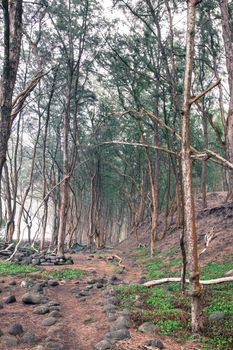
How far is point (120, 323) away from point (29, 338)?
1.49 m

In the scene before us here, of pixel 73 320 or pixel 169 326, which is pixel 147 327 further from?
pixel 73 320

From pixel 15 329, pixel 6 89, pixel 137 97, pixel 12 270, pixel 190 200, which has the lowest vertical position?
pixel 15 329

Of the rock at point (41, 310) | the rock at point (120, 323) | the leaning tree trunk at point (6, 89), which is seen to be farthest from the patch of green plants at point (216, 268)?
the leaning tree trunk at point (6, 89)

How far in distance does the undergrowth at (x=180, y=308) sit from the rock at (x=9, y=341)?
1981 mm

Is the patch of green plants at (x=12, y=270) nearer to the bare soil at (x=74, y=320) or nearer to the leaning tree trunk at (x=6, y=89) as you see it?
the bare soil at (x=74, y=320)

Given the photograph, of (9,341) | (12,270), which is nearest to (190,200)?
(9,341)

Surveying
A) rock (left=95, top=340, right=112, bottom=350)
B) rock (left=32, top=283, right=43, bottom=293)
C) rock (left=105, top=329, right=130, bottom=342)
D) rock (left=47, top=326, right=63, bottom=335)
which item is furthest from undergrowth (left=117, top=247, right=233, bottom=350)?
rock (left=32, top=283, right=43, bottom=293)

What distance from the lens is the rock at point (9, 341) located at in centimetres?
507

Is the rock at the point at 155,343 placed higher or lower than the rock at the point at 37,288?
lower

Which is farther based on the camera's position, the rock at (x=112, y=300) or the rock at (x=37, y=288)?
the rock at (x=37, y=288)

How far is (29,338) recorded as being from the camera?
5238 millimetres

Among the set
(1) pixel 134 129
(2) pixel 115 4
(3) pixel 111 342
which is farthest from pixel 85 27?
(3) pixel 111 342

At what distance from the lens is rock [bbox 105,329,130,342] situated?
204 inches

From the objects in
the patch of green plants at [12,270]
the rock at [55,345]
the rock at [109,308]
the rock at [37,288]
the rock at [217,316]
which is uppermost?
the patch of green plants at [12,270]
